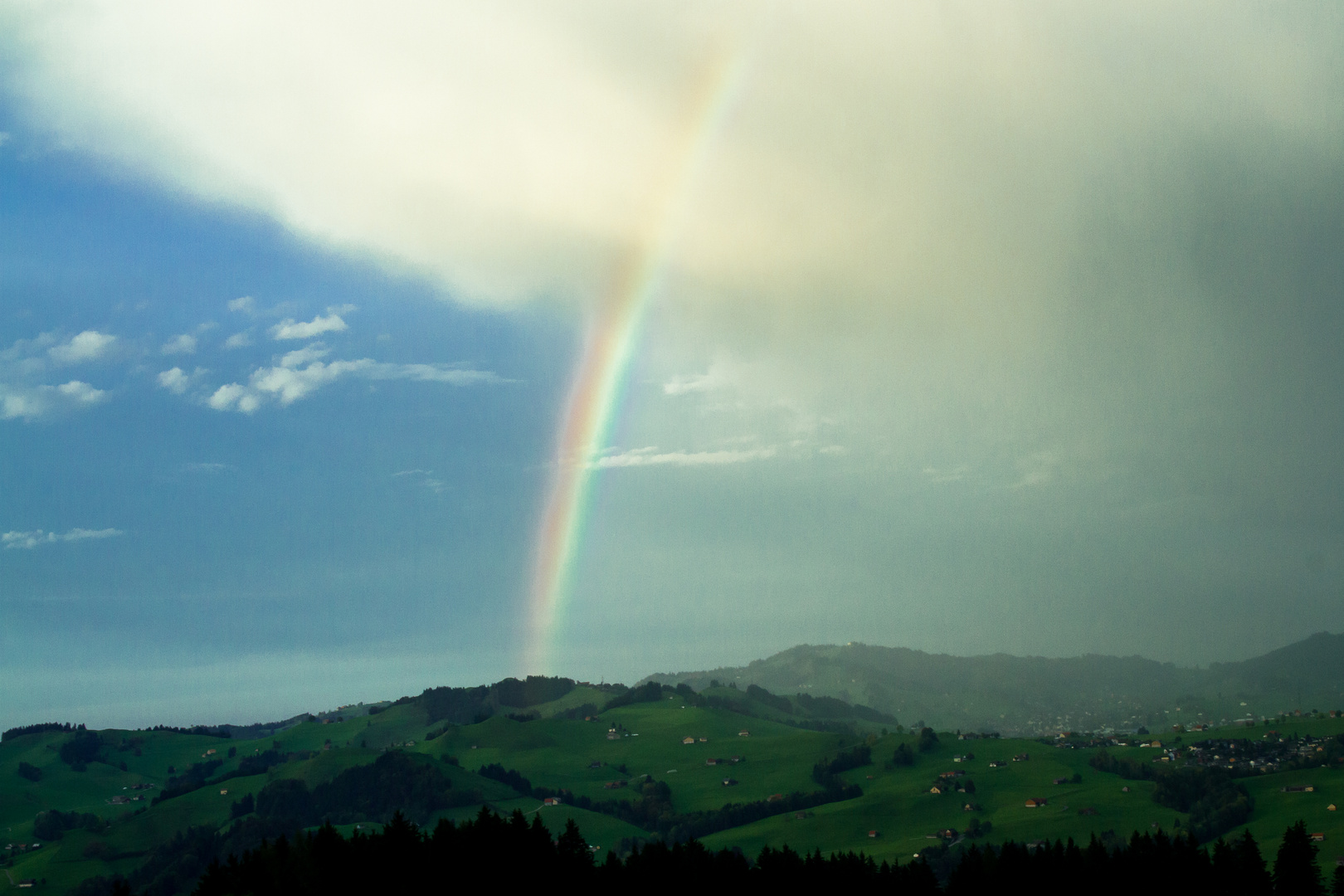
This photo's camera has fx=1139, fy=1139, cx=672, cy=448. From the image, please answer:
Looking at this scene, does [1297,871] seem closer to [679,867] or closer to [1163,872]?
[1163,872]

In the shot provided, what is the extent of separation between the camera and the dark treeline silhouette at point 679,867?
380 ft

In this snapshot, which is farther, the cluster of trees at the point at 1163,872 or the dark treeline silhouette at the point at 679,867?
the cluster of trees at the point at 1163,872

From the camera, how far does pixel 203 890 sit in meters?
116

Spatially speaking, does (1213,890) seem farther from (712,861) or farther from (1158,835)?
(712,861)

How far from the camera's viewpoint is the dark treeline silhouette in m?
116

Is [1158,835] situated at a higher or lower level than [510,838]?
lower

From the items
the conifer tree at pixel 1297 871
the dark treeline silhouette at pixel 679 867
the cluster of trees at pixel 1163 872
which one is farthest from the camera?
the cluster of trees at pixel 1163 872

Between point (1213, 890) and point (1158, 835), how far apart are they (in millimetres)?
20196

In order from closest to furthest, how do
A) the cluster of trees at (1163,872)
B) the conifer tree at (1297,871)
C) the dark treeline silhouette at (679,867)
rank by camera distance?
the dark treeline silhouette at (679,867), the conifer tree at (1297,871), the cluster of trees at (1163,872)

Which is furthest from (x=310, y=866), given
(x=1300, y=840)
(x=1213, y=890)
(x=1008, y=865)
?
(x=1300, y=840)

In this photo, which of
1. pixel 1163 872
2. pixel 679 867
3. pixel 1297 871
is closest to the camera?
pixel 679 867

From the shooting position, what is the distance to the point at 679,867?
136 meters

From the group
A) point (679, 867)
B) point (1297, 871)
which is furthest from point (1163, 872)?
point (679, 867)

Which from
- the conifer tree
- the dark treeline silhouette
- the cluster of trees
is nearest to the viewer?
the dark treeline silhouette
